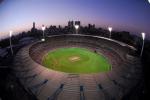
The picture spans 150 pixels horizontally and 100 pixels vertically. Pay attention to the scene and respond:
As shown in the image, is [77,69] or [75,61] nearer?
[77,69]

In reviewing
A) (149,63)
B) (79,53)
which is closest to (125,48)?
(149,63)

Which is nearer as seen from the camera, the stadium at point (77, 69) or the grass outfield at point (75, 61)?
the stadium at point (77, 69)

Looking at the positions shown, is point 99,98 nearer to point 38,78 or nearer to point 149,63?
point 38,78

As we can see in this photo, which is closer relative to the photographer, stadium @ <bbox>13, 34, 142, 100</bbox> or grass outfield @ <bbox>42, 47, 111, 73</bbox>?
stadium @ <bbox>13, 34, 142, 100</bbox>

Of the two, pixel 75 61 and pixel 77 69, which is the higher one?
pixel 75 61
